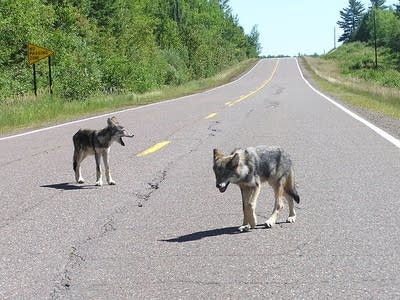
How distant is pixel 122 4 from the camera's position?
62.8 metres

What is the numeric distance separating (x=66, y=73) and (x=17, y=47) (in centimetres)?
259

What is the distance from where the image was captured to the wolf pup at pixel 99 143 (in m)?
8.30

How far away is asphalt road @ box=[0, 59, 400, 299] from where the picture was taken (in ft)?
13.9

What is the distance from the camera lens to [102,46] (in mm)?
48844

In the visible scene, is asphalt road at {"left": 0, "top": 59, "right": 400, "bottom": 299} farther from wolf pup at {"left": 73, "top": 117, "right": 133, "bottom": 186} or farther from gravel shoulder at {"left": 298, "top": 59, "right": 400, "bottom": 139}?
gravel shoulder at {"left": 298, "top": 59, "right": 400, "bottom": 139}

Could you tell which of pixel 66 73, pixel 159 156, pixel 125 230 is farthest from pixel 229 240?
pixel 66 73

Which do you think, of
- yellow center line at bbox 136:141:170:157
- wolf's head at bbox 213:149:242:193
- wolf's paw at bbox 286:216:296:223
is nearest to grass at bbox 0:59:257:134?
yellow center line at bbox 136:141:170:157

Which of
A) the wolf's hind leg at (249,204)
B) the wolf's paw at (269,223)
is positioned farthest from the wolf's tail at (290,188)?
the wolf's hind leg at (249,204)

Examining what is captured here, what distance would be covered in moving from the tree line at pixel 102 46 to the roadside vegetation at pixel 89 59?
0.16ft

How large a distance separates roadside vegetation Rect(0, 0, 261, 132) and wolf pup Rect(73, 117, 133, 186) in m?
9.39

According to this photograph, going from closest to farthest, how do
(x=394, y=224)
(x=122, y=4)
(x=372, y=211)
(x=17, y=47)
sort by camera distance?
(x=394, y=224)
(x=372, y=211)
(x=17, y=47)
(x=122, y=4)

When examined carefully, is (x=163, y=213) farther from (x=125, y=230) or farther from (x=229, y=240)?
(x=229, y=240)

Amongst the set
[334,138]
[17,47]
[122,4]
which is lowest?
[334,138]

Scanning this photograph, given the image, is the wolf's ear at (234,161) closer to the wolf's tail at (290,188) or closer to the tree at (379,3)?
the wolf's tail at (290,188)
